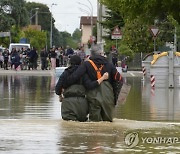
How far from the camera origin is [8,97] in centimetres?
2411

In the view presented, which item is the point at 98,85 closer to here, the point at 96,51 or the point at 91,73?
the point at 91,73

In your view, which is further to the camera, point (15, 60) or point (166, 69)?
point (15, 60)

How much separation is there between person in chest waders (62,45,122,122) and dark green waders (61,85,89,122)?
104mm

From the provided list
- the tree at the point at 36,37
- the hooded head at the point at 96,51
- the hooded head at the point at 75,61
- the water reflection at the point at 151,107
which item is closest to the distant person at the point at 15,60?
the water reflection at the point at 151,107

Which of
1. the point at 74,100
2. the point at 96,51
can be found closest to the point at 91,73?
the point at 96,51

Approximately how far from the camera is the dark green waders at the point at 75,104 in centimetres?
1479

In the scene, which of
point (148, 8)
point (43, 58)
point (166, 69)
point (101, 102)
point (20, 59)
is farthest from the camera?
point (43, 58)

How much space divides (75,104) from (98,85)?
0.58 m

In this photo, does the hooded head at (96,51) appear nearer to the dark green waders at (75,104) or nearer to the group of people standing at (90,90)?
the group of people standing at (90,90)

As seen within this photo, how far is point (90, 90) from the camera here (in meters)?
14.8

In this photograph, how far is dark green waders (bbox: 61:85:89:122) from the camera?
14.8 metres

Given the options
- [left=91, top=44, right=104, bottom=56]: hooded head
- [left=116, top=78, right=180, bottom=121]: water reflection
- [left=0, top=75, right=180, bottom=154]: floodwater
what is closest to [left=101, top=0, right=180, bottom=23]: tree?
[left=116, top=78, right=180, bottom=121]: water reflection

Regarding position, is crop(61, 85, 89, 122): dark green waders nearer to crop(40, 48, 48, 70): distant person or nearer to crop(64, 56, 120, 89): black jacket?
crop(64, 56, 120, 89): black jacket

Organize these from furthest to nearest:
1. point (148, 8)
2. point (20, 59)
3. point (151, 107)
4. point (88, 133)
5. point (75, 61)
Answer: point (20, 59) → point (148, 8) → point (151, 107) → point (75, 61) → point (88, 133)
